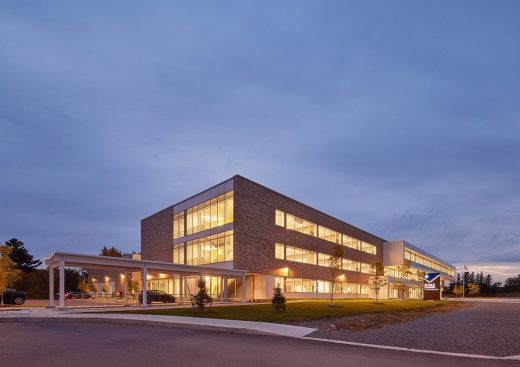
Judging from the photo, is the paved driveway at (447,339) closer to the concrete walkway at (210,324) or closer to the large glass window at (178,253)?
the concrete walkway at (210,324)

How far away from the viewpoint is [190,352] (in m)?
11.3

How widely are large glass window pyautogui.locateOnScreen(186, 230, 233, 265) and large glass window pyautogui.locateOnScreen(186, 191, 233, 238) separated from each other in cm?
133

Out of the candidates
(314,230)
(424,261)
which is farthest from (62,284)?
(424,261)

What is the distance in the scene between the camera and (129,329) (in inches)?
672

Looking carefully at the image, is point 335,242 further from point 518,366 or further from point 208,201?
point 518,366

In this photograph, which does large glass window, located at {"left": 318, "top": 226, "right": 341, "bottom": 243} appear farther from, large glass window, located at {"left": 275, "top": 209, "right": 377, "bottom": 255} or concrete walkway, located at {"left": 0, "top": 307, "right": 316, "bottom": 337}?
concrete walkway, located at {"left": 0, "top": 307, "right": 316, "bottom": 337}

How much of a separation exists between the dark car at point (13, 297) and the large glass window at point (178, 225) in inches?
795

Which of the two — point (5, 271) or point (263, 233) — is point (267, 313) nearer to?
point (5, 271)

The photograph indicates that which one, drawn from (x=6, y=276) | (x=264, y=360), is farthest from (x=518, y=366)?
(x=6, y=276)

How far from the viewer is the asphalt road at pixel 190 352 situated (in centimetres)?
1000

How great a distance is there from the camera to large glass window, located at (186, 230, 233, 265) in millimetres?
46372

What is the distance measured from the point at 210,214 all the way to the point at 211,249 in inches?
155

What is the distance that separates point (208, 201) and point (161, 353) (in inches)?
1575

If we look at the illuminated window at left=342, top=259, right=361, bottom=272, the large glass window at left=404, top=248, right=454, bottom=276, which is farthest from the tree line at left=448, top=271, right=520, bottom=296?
the illuminated window at left=342, top=259, right=361, bottom=272
